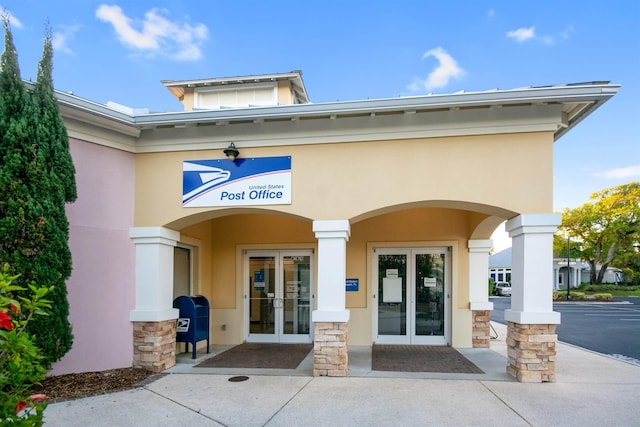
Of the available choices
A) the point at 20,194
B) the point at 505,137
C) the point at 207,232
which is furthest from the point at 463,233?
the point at 20,194

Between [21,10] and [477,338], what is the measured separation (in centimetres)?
1008

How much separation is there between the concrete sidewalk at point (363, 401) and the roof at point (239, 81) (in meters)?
9.29

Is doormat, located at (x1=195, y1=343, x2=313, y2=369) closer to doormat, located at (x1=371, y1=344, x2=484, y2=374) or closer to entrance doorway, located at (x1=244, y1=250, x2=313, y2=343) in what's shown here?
entrance doorway, located at (x1=244, y1=250, x2=313, y2=343)

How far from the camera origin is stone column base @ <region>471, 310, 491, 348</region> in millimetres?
8430

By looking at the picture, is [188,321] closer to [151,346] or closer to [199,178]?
[151,346]

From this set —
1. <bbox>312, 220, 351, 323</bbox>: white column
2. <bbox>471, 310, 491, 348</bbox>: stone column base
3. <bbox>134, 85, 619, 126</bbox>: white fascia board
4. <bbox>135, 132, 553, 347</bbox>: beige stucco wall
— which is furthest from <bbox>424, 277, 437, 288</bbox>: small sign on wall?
<bbox>134, 85, 619, 126</bbox>: white fascia board

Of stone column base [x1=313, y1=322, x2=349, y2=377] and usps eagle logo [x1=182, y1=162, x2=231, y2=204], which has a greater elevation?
usps eagle logo [x1=182, y1=162, x2=231, y2=204]

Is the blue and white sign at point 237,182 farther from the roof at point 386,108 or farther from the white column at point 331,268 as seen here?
the white column at point 331,268

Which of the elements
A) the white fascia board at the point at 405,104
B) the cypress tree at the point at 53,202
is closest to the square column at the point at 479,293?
the white fascia board at the point at 405,104

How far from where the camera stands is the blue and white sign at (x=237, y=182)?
21.3 ft

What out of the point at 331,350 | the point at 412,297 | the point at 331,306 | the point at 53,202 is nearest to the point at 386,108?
the point at 331,306

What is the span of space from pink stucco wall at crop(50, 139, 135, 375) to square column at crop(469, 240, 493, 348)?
686cm

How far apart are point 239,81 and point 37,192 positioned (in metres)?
8.58

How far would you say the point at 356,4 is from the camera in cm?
930
